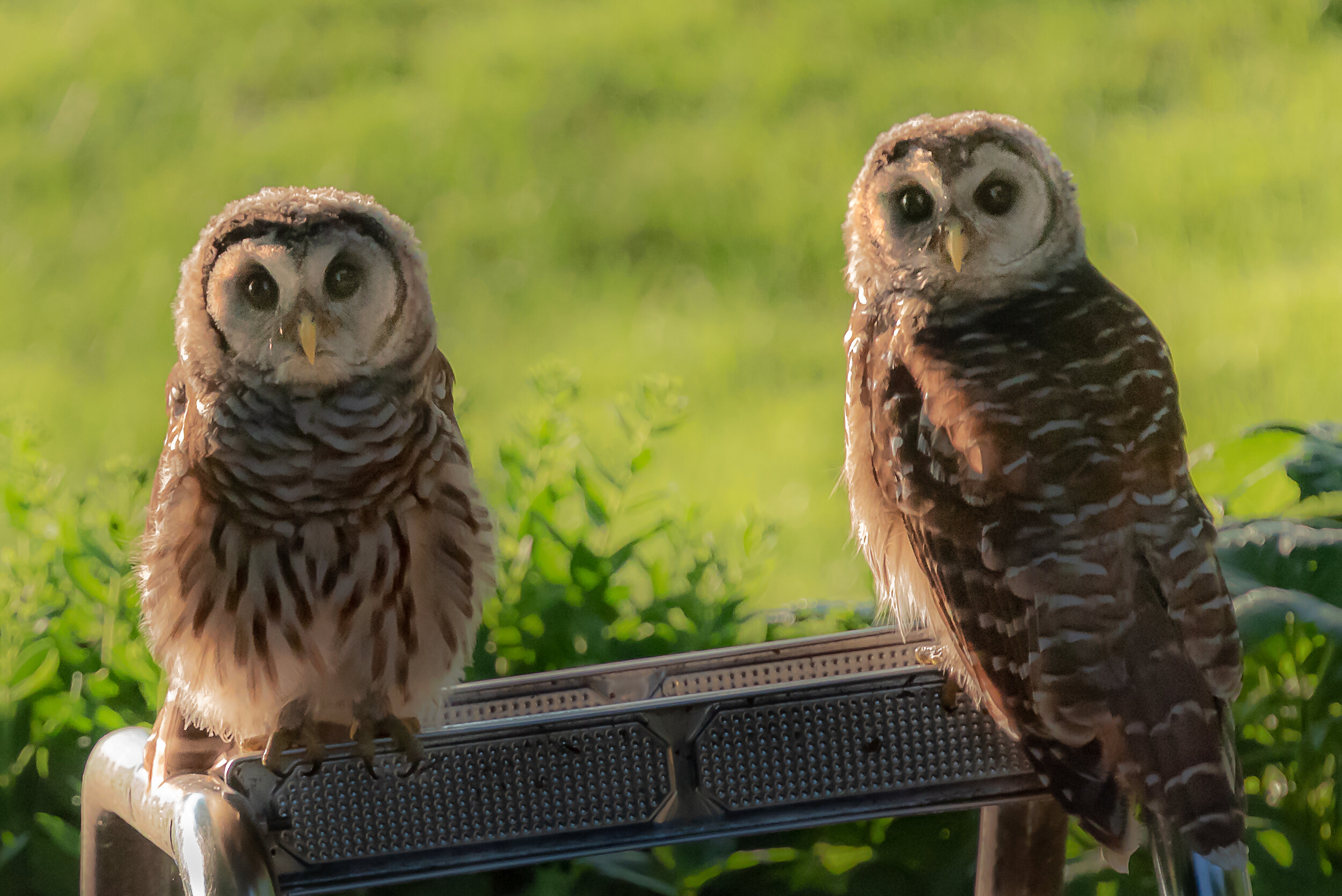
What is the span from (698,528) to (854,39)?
9.56 feet

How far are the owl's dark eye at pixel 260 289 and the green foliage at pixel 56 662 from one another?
24.5 inches

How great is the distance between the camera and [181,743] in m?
1.64

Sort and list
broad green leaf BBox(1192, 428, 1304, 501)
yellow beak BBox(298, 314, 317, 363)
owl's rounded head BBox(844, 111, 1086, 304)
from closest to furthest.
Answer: yellow beak BBox(298, 314, 317, 363) < owl's rounded head BBox(844, 111, 1086, 304) < broad green leaf BBox(1192, 428, 1304, 501)

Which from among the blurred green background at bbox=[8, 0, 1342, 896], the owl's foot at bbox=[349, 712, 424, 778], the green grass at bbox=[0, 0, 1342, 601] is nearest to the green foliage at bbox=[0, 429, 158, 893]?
the blurred green background at bbox=[8, 0, 1342, 896]

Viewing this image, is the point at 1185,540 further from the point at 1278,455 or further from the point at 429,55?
the point at 429,55

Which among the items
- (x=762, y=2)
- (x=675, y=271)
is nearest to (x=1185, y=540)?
(x=675, y=271)

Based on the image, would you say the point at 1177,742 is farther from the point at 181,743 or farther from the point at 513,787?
the point at 181,743

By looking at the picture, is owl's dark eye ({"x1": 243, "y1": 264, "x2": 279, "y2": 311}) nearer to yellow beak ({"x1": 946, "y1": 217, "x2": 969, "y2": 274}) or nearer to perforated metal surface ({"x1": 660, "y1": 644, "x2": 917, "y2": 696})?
perforated metal surface ({"x1": 660, "y1": 644, "x2": 917, "y2": 696})

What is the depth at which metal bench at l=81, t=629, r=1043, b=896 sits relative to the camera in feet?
4.18

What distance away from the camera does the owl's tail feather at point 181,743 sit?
1.57 meters

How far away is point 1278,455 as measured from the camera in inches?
79.6

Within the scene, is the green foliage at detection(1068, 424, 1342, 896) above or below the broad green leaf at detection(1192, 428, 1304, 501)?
below

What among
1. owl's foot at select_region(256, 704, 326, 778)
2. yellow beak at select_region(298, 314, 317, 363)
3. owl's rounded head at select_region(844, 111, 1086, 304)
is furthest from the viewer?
owl's rounded head at select_region(844, 111, 1086, 304)

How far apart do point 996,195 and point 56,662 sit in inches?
59.6
